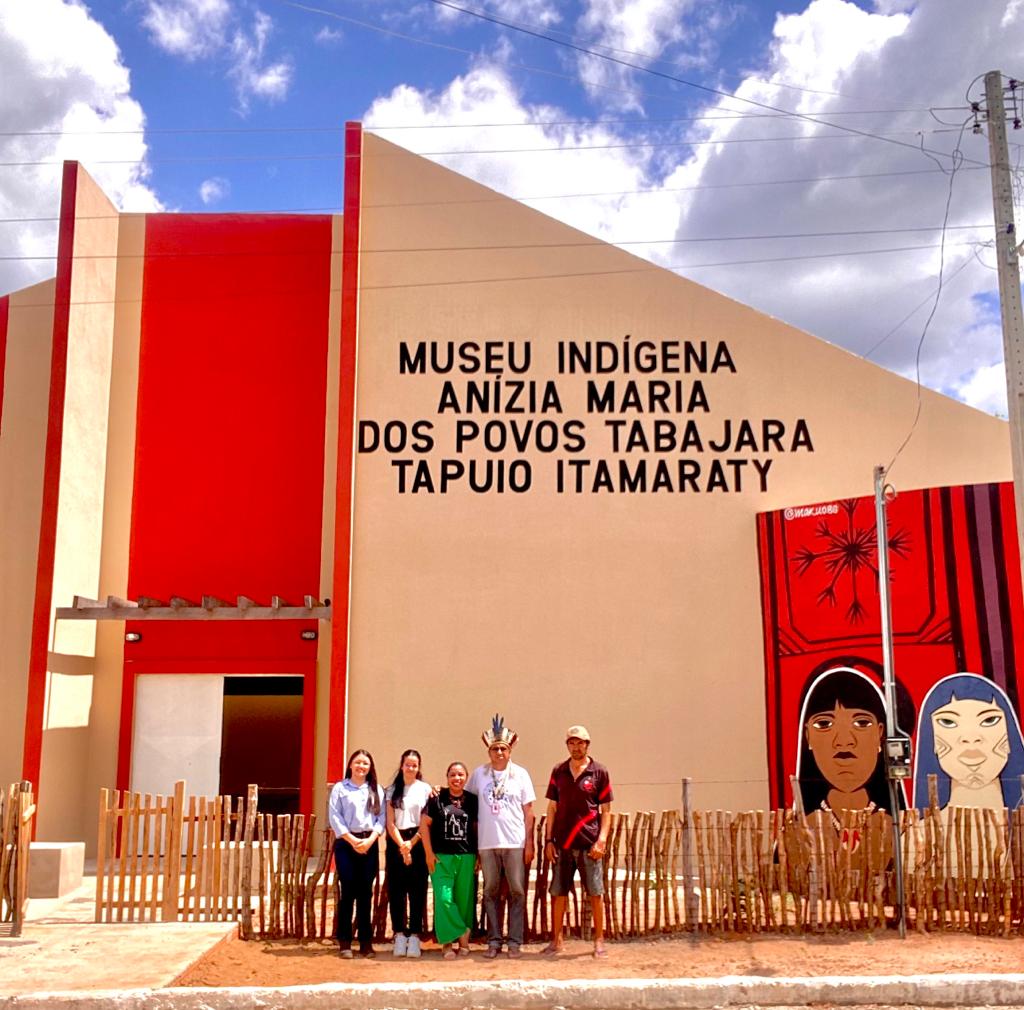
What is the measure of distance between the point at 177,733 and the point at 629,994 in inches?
368

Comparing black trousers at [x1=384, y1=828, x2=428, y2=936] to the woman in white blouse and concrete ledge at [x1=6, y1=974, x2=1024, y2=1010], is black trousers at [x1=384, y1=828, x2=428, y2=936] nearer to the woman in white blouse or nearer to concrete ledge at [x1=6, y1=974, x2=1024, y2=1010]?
the woman in white blouse

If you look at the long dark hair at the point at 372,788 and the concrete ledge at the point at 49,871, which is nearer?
the long dark hair at the point at 372,788

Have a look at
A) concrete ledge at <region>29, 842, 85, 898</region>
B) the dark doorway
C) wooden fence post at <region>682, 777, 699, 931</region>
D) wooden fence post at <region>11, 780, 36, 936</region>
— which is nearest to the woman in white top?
wooden fence post at <region>682, 777, 699, 931</region>

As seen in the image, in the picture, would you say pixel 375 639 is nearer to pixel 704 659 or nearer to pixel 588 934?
pixel 704 659

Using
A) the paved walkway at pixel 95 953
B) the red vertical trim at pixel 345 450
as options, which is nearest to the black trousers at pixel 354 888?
the paved walkway at pixel 95 953

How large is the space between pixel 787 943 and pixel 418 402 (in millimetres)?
8247

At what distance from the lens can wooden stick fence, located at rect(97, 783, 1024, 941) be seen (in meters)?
9.34

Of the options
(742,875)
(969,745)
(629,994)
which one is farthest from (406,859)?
(969,745)

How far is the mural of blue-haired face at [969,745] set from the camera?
11906 mm

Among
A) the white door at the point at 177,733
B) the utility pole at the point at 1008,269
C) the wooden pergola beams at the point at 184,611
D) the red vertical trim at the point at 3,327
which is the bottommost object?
the white door at the point at 177,733

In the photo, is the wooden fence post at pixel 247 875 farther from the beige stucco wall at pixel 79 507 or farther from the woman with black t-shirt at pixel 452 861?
the beige stucco wall at pixel 79 507

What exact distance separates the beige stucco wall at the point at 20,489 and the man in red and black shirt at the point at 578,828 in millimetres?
8566

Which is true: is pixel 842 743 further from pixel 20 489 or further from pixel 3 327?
pixel 3 327

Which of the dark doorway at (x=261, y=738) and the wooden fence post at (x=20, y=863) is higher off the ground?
the dark doorway at (x=261, y=738)
